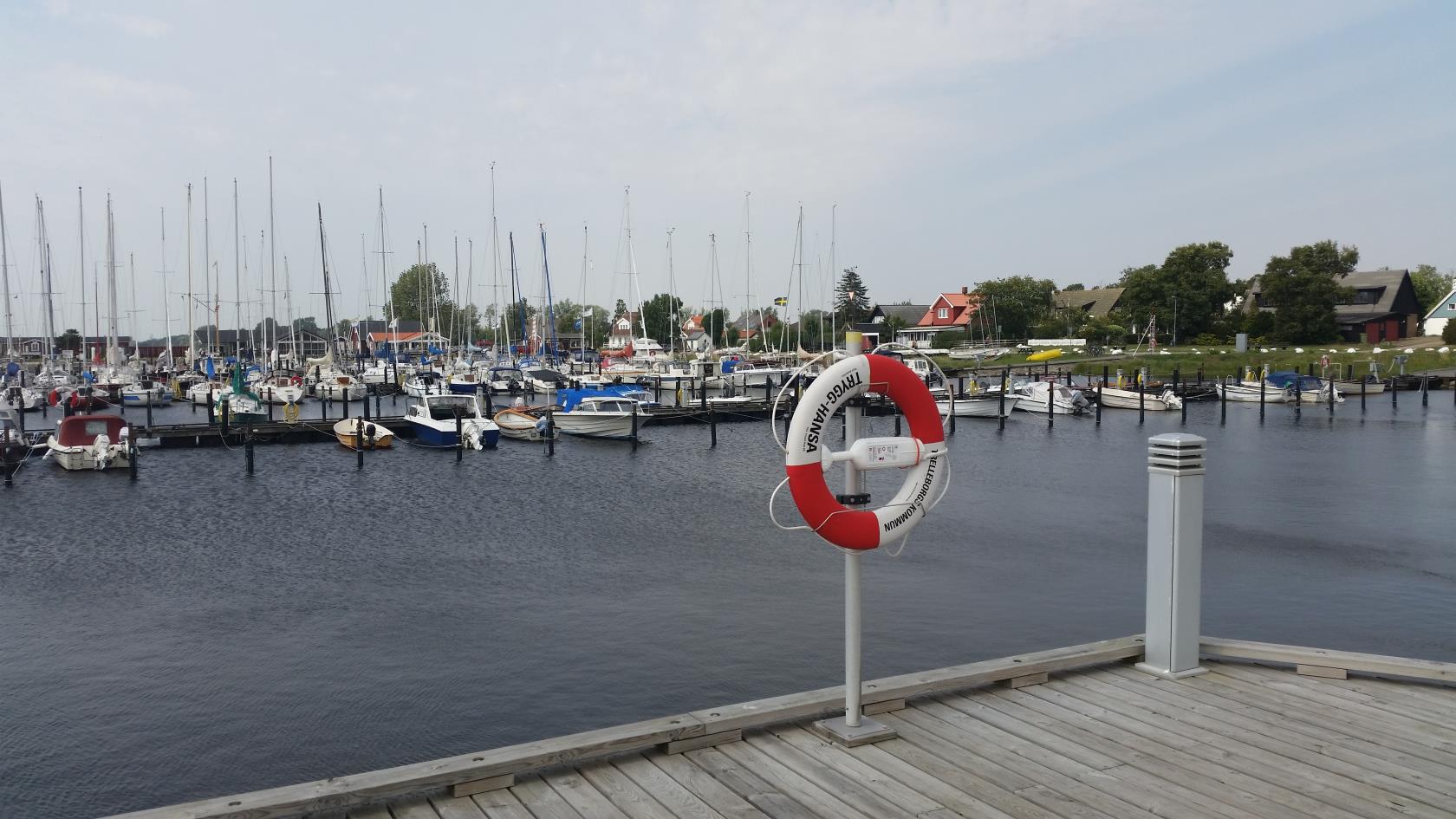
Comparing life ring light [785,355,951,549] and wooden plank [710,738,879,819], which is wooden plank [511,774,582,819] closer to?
wooden plank [710,738,879,819]

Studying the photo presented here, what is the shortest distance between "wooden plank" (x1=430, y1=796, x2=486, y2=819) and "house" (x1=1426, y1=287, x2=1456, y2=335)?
9542 cm

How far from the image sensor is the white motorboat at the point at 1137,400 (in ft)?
169

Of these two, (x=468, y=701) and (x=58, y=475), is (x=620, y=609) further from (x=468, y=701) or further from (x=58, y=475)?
(x=58, y=475)

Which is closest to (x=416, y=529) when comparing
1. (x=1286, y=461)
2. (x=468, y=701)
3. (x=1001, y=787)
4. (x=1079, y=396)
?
(x=468, y=701)

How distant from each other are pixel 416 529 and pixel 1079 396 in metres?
37.9

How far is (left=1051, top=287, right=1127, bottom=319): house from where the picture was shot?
96438 mm

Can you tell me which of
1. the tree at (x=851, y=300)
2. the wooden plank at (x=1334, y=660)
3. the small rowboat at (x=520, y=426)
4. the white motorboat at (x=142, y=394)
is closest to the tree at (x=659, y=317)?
the tree at (x=851, y=300)

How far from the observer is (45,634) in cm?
1420

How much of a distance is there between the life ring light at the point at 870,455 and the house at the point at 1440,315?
92784 mm

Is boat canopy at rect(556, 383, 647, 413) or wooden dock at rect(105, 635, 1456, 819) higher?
boat canopy at rect(556, 383, 647, 413)

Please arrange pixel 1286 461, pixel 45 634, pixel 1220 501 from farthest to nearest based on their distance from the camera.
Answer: pixel 1286 461 < pixel 1220 501 < pixel 45 634

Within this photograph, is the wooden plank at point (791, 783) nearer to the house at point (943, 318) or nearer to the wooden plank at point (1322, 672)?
the wooden plank at point (1322, 672)

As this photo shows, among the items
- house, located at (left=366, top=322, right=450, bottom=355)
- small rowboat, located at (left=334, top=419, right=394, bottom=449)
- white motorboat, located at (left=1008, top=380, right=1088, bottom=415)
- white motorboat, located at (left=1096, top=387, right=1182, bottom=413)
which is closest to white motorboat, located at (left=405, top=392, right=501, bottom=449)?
small rowboat, located at (left=334, top=419, right=394, bottom=449)

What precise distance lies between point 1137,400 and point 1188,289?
1296 inches
